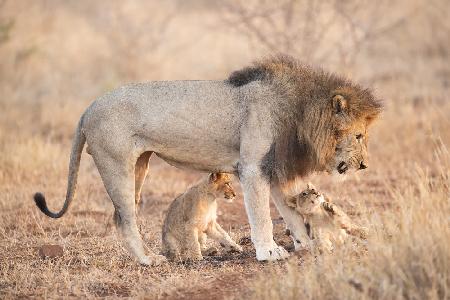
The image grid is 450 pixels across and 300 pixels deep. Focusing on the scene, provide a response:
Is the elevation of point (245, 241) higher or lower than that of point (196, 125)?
lower

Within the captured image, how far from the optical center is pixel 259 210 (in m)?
6.82

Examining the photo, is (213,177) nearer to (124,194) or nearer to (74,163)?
(124,194)

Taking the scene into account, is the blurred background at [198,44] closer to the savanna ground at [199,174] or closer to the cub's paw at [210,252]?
the savanna ground at [199,174]

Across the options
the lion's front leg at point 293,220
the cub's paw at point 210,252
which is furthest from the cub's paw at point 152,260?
the lion's front leg at point 293,220

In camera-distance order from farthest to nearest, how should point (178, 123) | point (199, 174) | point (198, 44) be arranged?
point (198, 44)
point (199, 174)
point (178, 123)

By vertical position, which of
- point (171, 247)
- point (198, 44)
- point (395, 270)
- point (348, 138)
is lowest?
point (395, 270)

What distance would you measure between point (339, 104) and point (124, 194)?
1.83 meters

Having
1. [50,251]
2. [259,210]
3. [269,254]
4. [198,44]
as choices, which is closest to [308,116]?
[259,210]

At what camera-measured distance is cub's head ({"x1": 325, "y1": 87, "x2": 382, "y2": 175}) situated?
6867mm

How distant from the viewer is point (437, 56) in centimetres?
1816

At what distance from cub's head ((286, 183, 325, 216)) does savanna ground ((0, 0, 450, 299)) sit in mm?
435

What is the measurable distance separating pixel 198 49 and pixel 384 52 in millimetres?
3992

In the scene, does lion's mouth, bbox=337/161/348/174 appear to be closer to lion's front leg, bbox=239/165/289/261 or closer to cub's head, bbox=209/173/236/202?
lion's front leg, bbox=239/165/289/261

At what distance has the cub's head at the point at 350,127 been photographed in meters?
6.87
